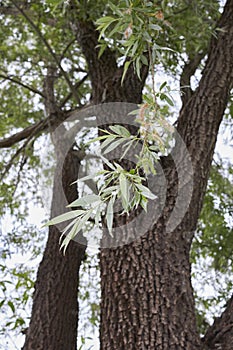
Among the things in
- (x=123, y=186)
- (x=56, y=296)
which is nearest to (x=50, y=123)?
(x=56, y=296)

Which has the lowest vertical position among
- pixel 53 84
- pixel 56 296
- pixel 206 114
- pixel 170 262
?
pixel 170 262

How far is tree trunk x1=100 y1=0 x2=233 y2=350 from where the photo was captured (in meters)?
1.75

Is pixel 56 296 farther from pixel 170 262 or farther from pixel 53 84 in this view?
pixel 53 84

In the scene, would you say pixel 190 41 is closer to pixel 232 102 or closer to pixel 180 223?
pixel 232 102

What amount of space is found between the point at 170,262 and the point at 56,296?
Result: 27.1 inches

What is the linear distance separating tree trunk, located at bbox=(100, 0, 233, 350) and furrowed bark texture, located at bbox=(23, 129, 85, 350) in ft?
1.38

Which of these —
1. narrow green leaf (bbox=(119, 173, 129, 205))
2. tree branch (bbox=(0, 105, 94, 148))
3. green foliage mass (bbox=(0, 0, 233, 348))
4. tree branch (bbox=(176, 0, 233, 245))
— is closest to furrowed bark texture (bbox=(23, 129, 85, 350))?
A: green foliage mass (bbox=(0, 0, 233, 348))

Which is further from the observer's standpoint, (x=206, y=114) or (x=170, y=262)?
(x=206, y=114)

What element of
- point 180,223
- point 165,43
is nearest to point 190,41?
point 165,43

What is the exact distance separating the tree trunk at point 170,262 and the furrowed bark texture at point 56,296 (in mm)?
422

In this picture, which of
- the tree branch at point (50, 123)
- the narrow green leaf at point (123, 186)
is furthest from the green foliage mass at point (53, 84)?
the narrow green leaf at point (123, 186)

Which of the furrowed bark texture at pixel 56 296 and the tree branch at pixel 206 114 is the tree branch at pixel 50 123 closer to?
the furrowed bark texture at pixel 56 296

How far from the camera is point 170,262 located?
1.89m

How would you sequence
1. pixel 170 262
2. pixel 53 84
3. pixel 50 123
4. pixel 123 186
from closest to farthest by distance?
pixel 123 186 → pixel 170 262 → pixel 50 123 → pixel 53 84
